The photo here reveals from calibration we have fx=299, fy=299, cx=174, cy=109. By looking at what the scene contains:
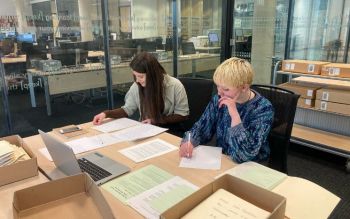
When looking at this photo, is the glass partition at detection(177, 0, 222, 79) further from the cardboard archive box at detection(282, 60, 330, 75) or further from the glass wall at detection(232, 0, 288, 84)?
the cardboard archive box at detection(282, 60, 330, 75)

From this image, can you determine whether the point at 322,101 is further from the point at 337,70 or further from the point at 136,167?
the point at 136,167

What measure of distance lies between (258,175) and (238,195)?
0.32 meters

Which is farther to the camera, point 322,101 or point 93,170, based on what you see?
point 322,101

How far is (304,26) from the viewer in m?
4.29

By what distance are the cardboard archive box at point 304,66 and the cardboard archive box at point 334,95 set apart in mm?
209

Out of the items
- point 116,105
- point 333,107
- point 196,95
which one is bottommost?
point 116,105

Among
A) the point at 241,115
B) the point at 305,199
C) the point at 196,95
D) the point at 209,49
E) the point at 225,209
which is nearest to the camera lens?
the point at 225,209

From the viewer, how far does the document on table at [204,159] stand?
4.54 ft

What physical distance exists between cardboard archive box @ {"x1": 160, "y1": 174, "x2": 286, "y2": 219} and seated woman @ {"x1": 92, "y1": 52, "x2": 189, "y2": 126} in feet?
3.86

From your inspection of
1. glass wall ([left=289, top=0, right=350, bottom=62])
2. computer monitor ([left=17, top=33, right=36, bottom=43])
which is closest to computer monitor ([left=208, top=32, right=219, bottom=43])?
glass wall ([left=289, top=0, right=350, bottom=62])

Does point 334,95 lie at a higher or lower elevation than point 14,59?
lower

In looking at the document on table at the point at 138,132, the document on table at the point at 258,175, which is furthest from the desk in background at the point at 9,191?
the document on table at the point at 258,175

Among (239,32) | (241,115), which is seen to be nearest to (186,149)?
(241,115)

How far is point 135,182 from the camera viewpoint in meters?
1.25
